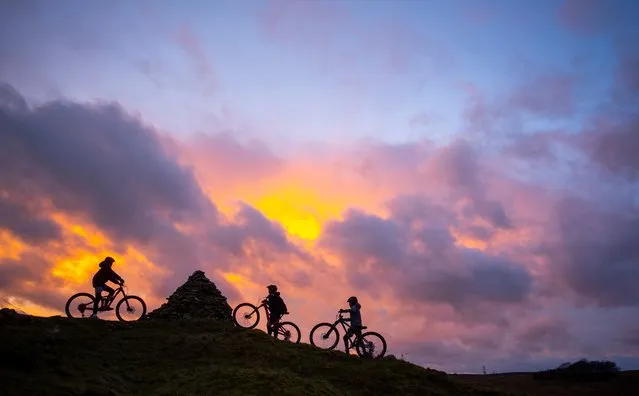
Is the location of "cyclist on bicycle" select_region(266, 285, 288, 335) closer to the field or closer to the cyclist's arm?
the field

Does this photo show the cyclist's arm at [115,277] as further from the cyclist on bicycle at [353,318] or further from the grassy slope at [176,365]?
the cyclist on bicycle at [353,318]

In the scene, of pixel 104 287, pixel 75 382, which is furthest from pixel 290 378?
pixel 104 287

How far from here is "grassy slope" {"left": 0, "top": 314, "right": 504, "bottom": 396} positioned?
1286 cm

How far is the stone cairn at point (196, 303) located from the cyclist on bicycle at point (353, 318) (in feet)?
24.8

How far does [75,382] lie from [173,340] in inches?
208

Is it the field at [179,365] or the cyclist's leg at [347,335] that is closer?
the field at [179,365]

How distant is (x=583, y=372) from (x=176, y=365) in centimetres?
4702

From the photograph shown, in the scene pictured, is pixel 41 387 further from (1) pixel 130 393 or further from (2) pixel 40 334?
(2) pixel 40 334

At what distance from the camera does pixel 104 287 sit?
2014cm

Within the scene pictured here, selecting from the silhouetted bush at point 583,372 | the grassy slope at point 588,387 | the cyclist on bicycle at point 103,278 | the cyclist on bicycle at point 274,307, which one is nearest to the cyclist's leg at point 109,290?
the cyclist on bicycle at point 103,278

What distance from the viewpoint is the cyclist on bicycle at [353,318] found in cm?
1980

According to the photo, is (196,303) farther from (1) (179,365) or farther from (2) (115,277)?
(1) (179,365)

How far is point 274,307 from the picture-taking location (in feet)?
69.6

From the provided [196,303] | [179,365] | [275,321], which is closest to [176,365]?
[179,365]
